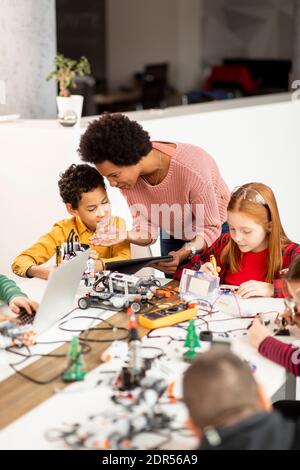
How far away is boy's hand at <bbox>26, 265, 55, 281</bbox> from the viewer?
281 cm

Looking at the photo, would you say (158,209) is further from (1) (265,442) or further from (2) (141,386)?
(1) (265,442)

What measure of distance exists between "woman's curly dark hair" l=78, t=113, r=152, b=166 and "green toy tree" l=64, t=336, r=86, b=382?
931 millimetres

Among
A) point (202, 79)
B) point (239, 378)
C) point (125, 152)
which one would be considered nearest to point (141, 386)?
point (239, 378)

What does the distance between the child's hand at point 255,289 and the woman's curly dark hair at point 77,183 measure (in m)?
0.76

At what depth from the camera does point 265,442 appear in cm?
142

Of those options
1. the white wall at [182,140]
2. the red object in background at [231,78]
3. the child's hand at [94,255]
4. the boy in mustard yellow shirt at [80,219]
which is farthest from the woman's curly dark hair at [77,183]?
the red object in background at [231,78]

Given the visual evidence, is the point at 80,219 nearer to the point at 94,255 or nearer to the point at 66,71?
the point at 94,255

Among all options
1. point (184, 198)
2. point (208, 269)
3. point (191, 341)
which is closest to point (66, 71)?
point (184, 198)

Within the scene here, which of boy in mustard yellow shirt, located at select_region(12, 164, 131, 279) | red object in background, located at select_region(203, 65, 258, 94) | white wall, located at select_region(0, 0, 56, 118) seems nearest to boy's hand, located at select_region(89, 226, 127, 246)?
boy in mustard yellow shirt, located at select_region(12, 164, 131, 279)

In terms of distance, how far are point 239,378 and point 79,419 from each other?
0.49m

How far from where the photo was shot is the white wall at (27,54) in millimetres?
4301

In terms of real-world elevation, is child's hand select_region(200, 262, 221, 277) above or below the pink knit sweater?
below

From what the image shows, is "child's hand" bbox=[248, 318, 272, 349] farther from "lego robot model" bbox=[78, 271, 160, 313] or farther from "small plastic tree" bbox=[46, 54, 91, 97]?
"small plastic tree" bbox=[46, 54, 91, 97]

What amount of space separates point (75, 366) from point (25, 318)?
0.49m
